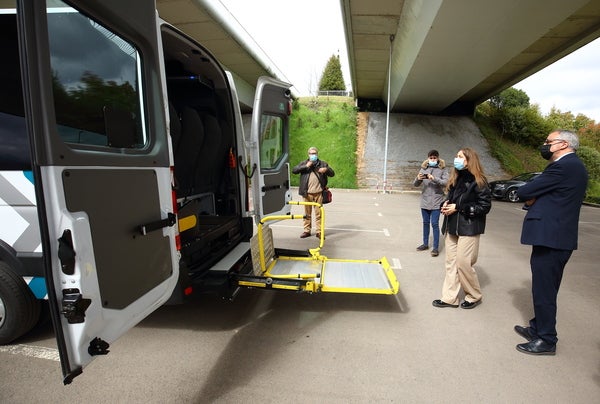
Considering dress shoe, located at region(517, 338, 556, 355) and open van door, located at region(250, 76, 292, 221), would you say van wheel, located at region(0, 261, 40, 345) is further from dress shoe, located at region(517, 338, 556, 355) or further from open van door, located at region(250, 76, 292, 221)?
dress shoe, located at region(517, 338, 556, 355)

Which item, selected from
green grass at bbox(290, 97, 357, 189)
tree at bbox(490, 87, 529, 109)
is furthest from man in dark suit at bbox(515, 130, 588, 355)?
tree at bbox(490, 87, 529, 109)

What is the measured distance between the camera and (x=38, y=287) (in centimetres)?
256

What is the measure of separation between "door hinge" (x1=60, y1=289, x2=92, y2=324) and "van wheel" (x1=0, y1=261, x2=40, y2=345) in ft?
5.50

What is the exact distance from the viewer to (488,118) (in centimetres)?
2225

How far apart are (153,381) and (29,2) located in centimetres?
244

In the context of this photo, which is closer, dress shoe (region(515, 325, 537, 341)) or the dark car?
dress shoe (region(515, 325, 537, 341))

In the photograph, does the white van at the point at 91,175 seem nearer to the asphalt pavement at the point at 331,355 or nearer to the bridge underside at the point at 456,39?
the asphalt pavement at the point at 331,355

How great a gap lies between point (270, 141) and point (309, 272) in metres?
1.83

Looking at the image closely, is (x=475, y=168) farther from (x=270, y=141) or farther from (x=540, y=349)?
(x=270, y=141)

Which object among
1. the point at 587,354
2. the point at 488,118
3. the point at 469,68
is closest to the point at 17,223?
the point at 587,354

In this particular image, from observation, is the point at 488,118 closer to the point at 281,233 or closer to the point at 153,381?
the point at 281,233

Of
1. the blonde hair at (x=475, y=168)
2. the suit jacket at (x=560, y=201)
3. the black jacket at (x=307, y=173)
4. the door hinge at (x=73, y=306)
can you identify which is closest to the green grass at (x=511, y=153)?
the black jacket at (x=307, y=173)

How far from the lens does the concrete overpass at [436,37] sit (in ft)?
27.0

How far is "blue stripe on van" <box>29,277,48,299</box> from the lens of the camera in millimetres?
2542
